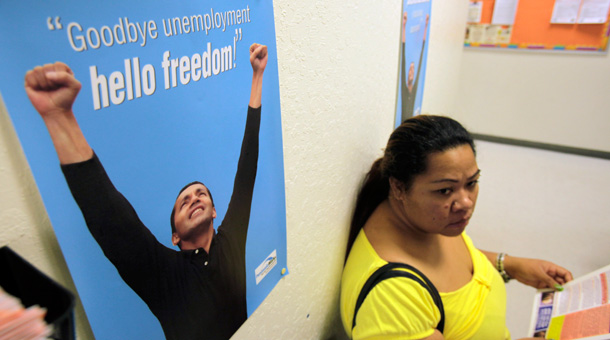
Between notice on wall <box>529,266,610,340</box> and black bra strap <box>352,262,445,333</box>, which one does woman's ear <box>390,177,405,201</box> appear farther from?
notice on wall <box>529,266,610,340</box>

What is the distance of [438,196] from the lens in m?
0.97

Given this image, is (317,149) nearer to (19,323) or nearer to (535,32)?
(19,323)

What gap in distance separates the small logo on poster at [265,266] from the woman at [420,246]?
352 mm

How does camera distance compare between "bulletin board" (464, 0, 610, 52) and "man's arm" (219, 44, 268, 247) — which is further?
"bulletin board" (464, 0, 610, 52)

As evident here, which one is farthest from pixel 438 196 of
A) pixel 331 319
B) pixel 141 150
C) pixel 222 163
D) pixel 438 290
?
pixel 141 150

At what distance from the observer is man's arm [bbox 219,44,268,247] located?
55 cm

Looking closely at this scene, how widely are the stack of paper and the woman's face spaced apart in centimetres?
89

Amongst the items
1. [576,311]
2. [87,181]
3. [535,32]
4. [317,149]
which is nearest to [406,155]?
[317,149]

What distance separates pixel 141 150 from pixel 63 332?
19 cm

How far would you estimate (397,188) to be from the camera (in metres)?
1.06

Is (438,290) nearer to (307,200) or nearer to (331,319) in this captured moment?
(331,319)

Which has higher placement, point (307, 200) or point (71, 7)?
point (71, 7)

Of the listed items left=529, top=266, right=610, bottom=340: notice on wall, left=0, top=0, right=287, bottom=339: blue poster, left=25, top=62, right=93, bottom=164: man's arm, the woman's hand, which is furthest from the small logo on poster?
the woman's hand

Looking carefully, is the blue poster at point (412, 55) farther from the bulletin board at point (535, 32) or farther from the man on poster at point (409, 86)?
the bulletin board at point (535, 32)
